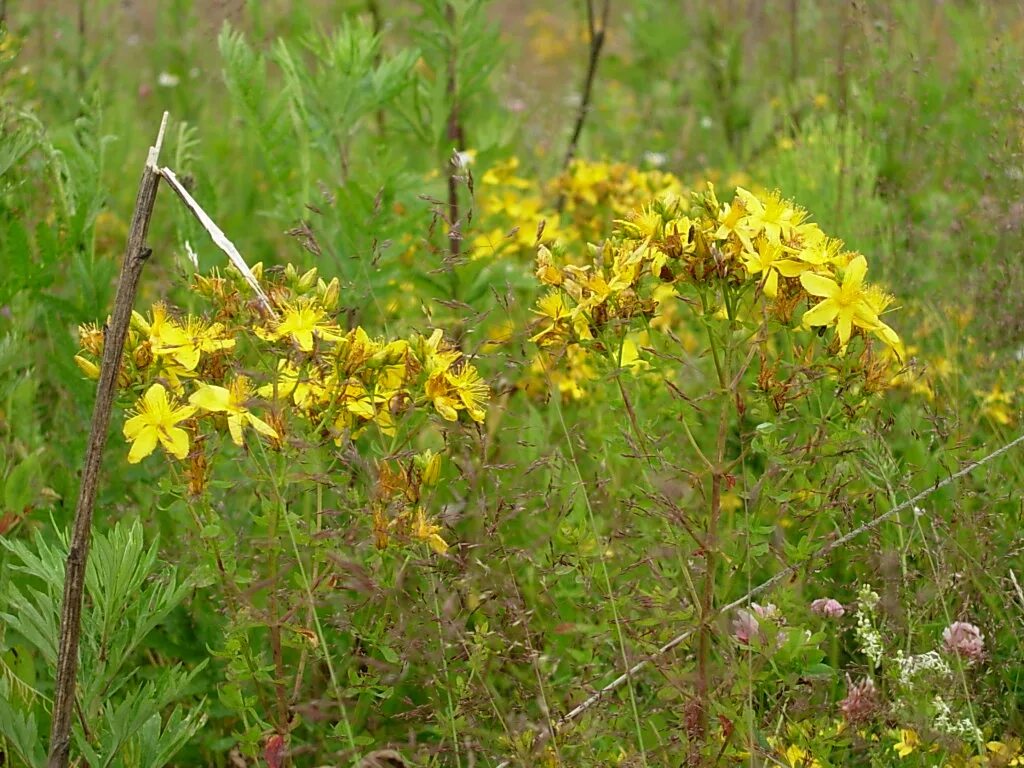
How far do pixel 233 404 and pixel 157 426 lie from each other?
10 centimetres

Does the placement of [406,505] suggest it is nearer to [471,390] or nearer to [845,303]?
[471,390]

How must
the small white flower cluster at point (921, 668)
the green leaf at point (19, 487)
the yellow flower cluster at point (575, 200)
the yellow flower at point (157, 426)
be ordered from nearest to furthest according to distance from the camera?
1. the yellow flower at point (157, 426)
2. the small white flower cluster at point (921, 668)
3. the green leaf at point (19, 487)
4. the yellow flower cluster at point (575, 200)

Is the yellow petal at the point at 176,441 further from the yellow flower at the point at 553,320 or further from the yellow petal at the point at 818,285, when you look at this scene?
the yellow petal at the point at 818,285

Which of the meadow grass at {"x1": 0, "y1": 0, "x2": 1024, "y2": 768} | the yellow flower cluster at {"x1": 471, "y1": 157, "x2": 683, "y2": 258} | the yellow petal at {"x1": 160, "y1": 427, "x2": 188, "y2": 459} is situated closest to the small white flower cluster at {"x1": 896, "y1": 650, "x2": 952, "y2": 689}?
the meadow grass at {"x1": 0, "y1": 0, "x2": 1024, "y2": 768}

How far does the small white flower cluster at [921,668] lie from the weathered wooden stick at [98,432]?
101 centimetres

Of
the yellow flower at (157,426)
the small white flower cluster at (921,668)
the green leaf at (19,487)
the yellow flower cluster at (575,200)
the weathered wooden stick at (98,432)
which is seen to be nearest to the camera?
the weathered wooden stick at (98,432)

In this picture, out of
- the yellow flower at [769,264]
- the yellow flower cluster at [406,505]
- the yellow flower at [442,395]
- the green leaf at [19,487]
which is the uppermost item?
the yellow flower at [769,264]

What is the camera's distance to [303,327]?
134 cm

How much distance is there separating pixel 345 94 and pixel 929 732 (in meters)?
1.78

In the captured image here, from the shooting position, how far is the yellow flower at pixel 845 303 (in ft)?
4.34

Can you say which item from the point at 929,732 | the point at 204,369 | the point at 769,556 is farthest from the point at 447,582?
the point at 769,556

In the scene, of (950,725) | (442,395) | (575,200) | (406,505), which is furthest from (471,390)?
(575,200)

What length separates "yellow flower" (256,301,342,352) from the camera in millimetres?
1302

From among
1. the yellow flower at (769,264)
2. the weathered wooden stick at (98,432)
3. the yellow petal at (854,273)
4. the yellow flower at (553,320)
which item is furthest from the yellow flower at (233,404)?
the yellow petal at (854,273)
